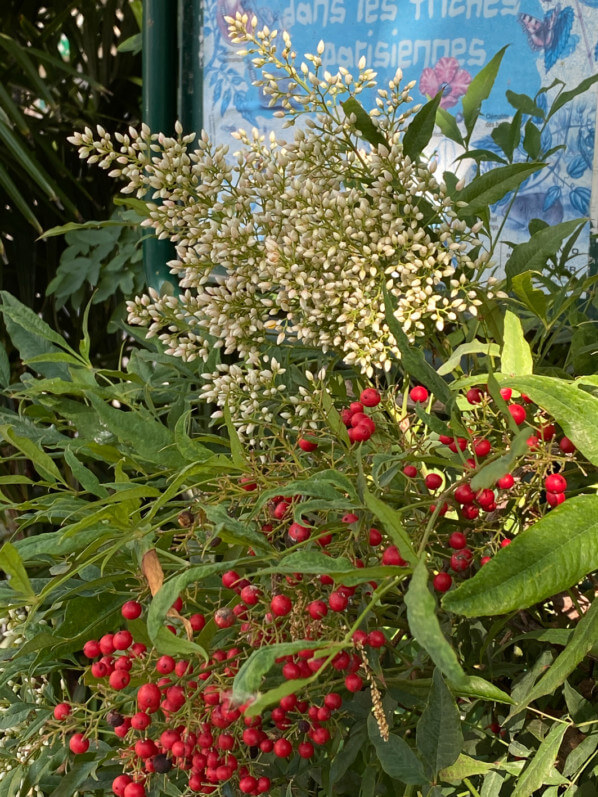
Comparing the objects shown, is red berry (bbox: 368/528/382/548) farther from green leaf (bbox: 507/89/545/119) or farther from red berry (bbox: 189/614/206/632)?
green leaf (bbox: 507/89/545/119)

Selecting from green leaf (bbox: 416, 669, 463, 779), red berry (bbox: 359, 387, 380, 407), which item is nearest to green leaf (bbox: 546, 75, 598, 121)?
red berry (bbox: 359, 387, 380, 407)

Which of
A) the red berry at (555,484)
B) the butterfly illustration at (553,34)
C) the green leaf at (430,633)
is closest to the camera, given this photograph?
the green leaf at (430,633)

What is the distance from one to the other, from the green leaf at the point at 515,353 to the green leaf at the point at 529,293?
0.03m

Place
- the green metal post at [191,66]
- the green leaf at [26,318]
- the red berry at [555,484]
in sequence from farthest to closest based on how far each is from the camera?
the green metal post at [191,66] → the green leaf at [26,318] → the red berry at [555,484]

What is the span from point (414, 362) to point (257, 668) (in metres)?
0.12

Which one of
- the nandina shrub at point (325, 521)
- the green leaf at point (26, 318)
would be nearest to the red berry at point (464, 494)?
the nandina shrub at point (325, 521)

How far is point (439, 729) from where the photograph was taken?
0.30 metres

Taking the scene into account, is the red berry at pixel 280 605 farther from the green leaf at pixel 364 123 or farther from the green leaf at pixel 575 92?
the green leaf at pixel 575 92

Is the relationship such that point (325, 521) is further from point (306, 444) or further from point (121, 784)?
point (121, 784)

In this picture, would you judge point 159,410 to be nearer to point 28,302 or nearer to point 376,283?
point 376,283

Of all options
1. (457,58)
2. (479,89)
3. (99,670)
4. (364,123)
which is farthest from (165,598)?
(457,58)

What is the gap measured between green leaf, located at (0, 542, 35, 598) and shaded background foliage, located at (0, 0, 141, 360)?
0.92 m

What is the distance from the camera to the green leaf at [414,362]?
28cm

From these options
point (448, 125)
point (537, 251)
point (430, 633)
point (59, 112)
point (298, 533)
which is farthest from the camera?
point (59, 112)
